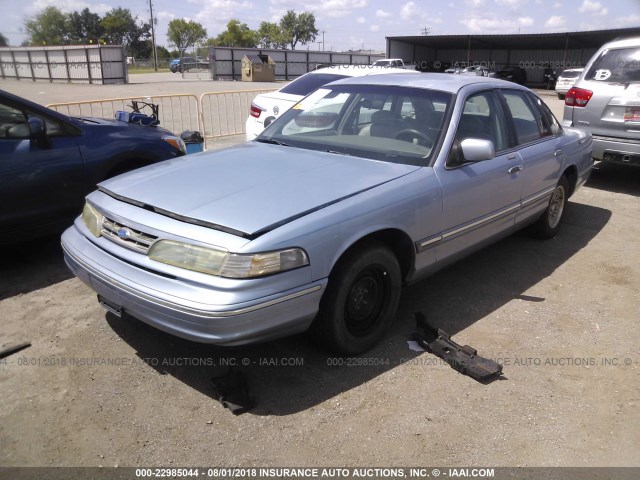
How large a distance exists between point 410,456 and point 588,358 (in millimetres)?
1607

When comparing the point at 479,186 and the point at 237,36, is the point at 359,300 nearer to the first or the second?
the point at 479,186

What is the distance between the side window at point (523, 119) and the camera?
4656 millimetres

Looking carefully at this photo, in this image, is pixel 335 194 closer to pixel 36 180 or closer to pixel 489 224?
pixel 489 224

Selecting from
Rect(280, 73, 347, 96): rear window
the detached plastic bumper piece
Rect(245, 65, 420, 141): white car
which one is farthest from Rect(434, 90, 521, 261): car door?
Rect(280, 73, 347, 96): rear window

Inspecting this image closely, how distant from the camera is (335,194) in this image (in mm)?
3107

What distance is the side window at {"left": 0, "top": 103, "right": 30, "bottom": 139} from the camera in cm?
452

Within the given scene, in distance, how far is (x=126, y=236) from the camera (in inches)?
119

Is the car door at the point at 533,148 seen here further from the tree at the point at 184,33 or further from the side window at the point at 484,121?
the tree at the point at 184,33

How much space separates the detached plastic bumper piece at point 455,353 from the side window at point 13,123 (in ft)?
11.9

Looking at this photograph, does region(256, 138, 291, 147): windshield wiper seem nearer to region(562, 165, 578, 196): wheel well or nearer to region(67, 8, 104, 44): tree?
region(562, 165, 578, 196): wheel well

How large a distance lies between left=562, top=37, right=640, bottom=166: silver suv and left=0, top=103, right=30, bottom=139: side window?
694 cm

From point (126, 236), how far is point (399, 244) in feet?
5.53

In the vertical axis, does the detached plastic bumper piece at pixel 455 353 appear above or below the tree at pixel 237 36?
below

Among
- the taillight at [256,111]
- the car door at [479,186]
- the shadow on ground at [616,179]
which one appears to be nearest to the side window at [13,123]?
the car door at [479,186]
